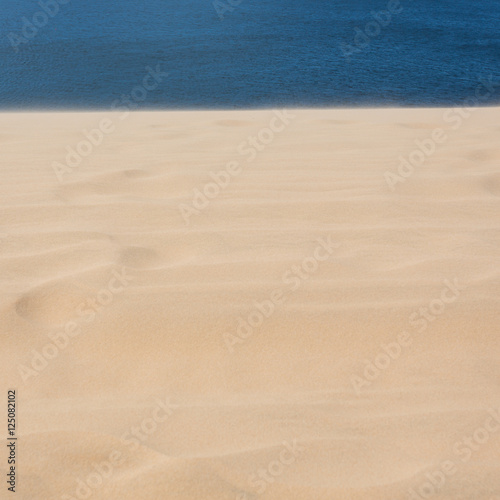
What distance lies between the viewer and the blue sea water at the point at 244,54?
23.0 ft

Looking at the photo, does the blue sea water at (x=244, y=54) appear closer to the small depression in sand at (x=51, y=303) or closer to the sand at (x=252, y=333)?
the sand at (x=252, y=333)

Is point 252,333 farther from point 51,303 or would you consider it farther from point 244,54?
point 244,54

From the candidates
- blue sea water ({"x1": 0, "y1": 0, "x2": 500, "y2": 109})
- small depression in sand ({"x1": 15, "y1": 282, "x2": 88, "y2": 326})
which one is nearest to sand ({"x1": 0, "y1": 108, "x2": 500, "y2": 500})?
small depression in sand ({"x1": 15, "y1": 282, "x2": 88, "y2": 326})

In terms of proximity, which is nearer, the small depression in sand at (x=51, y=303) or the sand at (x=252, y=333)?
the sand at (x=252, y=333)

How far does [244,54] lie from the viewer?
848 cm

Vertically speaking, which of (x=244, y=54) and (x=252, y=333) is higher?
(x=244, y=54)

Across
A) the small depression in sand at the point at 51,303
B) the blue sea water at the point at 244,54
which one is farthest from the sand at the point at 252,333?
the blue sea water at the point at 244,54

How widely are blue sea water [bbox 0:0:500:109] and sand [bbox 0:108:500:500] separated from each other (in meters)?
4.63

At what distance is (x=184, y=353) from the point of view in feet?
4.28

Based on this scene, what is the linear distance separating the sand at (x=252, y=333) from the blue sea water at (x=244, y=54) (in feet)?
15.2

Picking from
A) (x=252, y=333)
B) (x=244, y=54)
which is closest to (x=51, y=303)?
(x=252, y=333)

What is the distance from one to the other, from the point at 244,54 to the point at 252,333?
25.3 ft

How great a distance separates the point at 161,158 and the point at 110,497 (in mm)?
1825

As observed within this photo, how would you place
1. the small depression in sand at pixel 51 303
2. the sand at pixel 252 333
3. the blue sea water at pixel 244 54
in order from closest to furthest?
1. the sand at pixel 252 333
2. the small depression in sand at pixel 51 303
3. the blue sea water at pixel 244 54
